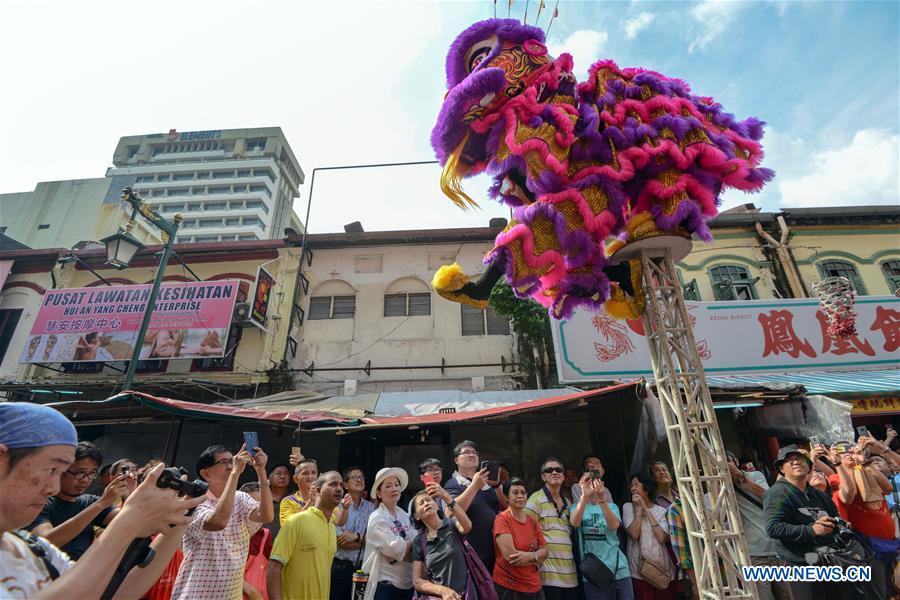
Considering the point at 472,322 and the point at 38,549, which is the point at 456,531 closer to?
the point at 38,549

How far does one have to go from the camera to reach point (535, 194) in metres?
2.99

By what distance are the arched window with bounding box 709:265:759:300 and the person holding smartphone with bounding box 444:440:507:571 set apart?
9.97 metres

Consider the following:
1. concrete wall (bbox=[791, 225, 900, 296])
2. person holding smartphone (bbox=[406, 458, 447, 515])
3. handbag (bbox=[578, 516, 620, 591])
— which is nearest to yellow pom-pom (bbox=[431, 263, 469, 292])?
person holding smartphone (bbox=[406, 458, 447, 515])

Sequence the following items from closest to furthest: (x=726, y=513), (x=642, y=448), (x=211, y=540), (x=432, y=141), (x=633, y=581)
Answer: (x=211, y=540) < (x=726, y=513) < (x=432, y=141) < (x=633, y=581) < (x=642, y=448)

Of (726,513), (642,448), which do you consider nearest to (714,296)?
(642,448)

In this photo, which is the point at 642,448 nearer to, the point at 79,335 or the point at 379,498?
the point at 379,498

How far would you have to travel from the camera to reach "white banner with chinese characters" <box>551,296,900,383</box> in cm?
925

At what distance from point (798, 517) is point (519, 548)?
90.5 inches

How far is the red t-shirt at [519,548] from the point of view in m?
3.48

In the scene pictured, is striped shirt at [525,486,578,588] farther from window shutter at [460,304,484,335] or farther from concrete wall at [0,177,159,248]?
concrete wall at [0,177,159,248]

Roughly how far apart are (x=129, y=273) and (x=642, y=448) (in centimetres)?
→ 1394

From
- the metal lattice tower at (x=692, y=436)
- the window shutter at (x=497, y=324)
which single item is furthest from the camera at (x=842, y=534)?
the window shutter at (x=497, y=324)

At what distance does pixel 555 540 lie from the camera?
392cm

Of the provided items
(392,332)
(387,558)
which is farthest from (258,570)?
(392,332)
